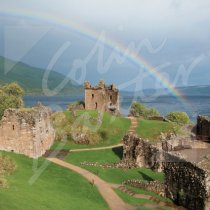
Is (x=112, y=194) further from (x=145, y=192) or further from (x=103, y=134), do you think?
(x=103, y=134)

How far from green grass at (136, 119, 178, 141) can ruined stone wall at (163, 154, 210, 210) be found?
23.4 m

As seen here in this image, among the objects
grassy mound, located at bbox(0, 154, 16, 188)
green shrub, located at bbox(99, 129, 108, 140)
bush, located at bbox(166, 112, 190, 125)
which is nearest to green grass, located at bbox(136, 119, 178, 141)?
green shrub, located at bbox(99, 129, 108, 140)

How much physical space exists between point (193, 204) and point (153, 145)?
14948 mm

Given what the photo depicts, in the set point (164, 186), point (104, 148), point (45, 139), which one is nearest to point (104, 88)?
point (104, 148)

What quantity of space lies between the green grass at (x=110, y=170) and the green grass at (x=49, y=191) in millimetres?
3674

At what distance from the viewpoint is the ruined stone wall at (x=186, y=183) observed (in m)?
27.5

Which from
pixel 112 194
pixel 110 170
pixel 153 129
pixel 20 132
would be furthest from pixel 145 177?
pixel 153 129

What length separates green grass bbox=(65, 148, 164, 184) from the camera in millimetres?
37500

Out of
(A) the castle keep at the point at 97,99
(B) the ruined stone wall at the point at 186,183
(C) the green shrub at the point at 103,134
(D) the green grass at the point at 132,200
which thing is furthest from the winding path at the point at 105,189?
(A) the castle keep at the point at 97,99

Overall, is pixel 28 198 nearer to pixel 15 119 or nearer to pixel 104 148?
pixel 15 119

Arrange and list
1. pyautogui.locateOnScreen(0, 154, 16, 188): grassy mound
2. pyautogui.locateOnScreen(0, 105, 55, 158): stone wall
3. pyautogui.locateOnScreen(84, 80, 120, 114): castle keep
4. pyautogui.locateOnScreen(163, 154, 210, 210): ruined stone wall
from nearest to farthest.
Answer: pyautogui.locateOnScreen(163, 154, 210, 210): ruined stone wall → pyautogui.locateOnScreen(0, 154, 16, 188): grassy mound → pyautogui.locateOnScreen(0, 105, 55, 158): stone wall → pyautogui.locateOnScreen(84, 80, 120, 114): castle keep

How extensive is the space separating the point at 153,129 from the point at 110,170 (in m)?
20.9

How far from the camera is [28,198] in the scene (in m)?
24.1

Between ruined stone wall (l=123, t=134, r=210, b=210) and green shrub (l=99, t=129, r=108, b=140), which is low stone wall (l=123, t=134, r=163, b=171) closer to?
ruined stone wall (l=123, t=134, r=210, b=210)
